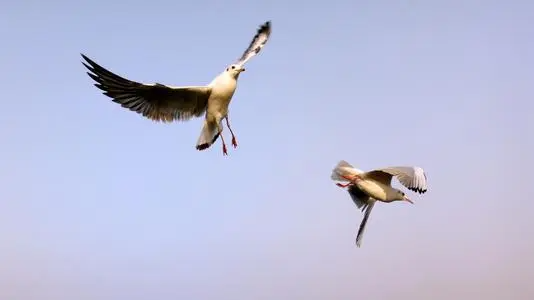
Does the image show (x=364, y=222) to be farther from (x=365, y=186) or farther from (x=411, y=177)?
(x=411, y=177)

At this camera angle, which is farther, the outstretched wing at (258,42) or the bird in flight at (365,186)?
the outstretched wing at (258,42)

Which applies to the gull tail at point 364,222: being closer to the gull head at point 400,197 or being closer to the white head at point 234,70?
the gull head at point 400,197

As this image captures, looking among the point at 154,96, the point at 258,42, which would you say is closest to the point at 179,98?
the point at 154,96

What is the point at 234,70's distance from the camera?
387 inches

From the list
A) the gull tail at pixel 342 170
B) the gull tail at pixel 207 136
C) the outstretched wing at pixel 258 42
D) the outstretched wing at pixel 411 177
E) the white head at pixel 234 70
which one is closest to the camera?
the outstretched wing at pixel 411 177

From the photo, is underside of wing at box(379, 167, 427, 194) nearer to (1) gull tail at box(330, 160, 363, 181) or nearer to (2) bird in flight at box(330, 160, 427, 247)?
(2) bird in flight at box(330, 160, 427, 247)

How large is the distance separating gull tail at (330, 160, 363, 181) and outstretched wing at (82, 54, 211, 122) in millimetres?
2429

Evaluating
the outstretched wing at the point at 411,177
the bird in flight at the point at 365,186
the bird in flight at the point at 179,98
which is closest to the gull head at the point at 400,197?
the bird in flight at the point at 365,186

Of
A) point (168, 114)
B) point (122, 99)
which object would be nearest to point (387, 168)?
point (168, 114)

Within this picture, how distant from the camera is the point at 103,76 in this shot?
30.6ft

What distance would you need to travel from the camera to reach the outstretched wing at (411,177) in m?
9.12

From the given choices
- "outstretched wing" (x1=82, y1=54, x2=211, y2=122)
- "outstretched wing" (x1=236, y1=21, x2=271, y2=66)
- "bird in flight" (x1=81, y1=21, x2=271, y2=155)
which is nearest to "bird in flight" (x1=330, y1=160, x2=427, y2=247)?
"bird in flight" (x1=81, y1=21, x2=271, y2=155)

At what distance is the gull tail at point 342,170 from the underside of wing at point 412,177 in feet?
2.75

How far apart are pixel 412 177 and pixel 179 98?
12.4 feet
